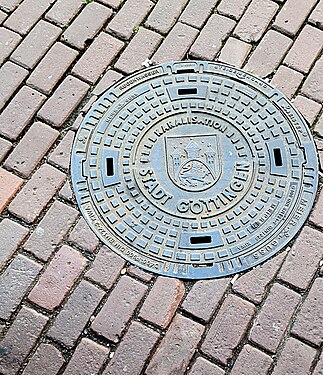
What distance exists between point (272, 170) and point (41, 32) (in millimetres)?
1570

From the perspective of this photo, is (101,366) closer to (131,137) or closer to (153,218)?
(153,218)

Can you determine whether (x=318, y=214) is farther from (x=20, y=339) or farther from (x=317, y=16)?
(x=20, y=339)

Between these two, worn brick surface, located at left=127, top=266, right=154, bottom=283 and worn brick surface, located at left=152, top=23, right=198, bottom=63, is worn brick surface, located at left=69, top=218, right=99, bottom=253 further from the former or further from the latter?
worn brick surface, located at left=152, top=23, right=198, bottom=63

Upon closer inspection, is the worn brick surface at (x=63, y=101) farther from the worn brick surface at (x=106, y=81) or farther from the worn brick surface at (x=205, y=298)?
the worn brick surface at (x=205, y=298)

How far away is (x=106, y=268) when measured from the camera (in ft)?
9.59

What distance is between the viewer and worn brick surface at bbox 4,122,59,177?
3189mm

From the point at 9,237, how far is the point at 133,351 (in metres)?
0.83

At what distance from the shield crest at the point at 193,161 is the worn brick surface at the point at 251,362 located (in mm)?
837

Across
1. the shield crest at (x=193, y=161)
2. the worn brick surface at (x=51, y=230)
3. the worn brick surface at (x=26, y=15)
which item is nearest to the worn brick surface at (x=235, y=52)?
the shield crest at (x=193, y=161)

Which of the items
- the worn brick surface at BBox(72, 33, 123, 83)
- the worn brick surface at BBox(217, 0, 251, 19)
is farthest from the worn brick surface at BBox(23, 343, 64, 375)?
the worn brick surface at BBox(217, 0, 251, 19)

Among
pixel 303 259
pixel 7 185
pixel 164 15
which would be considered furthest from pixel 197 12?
pixel 303 259

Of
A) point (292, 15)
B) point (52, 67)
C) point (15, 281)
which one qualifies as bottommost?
point (15, 281)

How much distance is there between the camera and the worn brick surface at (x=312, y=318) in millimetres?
2754

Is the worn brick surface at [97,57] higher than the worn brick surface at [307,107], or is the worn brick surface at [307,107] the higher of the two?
the worn brick surface at [307,107]
